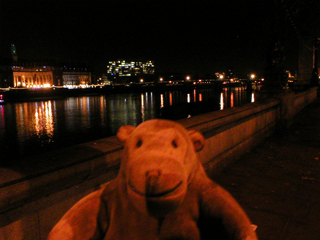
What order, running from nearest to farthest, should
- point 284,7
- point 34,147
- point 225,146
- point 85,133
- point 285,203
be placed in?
point 285,203, point 225,146, point 284,7, point 34,147, point 85,133

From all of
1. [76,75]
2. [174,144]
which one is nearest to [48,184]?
[174,144]

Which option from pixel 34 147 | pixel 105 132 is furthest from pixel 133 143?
pixel 105 132

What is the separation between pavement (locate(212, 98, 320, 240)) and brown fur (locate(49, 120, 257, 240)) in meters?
1.88

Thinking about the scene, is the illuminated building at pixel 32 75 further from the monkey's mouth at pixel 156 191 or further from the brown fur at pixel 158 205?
the monkey's mouth at pixel 156 191

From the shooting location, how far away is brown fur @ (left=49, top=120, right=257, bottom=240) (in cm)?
160

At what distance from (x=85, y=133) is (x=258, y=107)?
67.4 ft

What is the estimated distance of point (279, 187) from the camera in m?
4.82

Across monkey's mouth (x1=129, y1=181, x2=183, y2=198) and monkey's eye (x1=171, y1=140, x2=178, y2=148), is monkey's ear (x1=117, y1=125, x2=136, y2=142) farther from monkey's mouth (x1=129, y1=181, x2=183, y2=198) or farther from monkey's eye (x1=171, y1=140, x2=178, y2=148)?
monkey's mouth (x1=129, y1=181, x2=183, y2=198)

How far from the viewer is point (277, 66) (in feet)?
34.1

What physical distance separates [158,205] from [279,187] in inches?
153

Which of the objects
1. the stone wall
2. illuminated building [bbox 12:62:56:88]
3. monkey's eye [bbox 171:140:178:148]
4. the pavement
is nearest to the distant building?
illuminated building [bbox 12:62:56:88]

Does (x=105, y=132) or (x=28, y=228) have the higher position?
(x=28, y=228)

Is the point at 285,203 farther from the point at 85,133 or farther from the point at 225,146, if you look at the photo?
the point at 85,133

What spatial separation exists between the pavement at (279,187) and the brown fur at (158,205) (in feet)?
6.18
